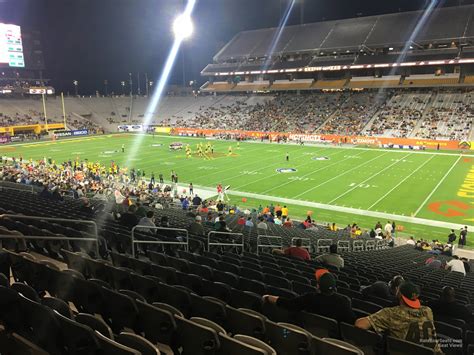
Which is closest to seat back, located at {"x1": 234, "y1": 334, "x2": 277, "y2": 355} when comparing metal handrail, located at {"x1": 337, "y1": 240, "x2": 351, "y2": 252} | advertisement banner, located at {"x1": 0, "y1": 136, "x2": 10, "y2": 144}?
metal handrail, located at {"x1": 337, "y1": 240, "x2": 351, "y2": 252}

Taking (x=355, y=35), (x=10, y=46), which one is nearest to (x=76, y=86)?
(x=10, y=46)

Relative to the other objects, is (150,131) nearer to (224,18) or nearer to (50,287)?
(224,18)

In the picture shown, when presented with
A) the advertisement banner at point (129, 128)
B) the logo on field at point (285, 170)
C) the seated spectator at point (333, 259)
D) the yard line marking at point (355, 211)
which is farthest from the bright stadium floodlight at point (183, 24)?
the seated spectator at point (333, 259)

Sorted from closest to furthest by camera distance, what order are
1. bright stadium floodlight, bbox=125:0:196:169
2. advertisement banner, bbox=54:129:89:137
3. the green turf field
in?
the green turf field
bright stadium floodlight, bbox=125:0:196:169
advertisement banner, bbox=54:129:89:137

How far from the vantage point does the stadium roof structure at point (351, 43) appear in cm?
6588

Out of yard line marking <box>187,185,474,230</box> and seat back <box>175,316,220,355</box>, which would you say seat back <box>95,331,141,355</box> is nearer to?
seat back <box>175,316,220,355</box>

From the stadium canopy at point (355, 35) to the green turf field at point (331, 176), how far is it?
2806cm

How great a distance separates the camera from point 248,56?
8719cm

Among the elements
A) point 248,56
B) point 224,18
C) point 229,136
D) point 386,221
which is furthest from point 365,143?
point 224,18

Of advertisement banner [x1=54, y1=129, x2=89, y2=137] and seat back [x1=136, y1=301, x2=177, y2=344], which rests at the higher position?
advertisement banner [x1=54, y1=129, x2=89, y2=137]

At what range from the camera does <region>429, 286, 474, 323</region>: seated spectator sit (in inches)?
221

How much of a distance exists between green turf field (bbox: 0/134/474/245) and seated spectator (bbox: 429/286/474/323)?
19029 mm

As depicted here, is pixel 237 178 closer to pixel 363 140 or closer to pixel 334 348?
pixel 363 140

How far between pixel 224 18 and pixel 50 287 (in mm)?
88954
